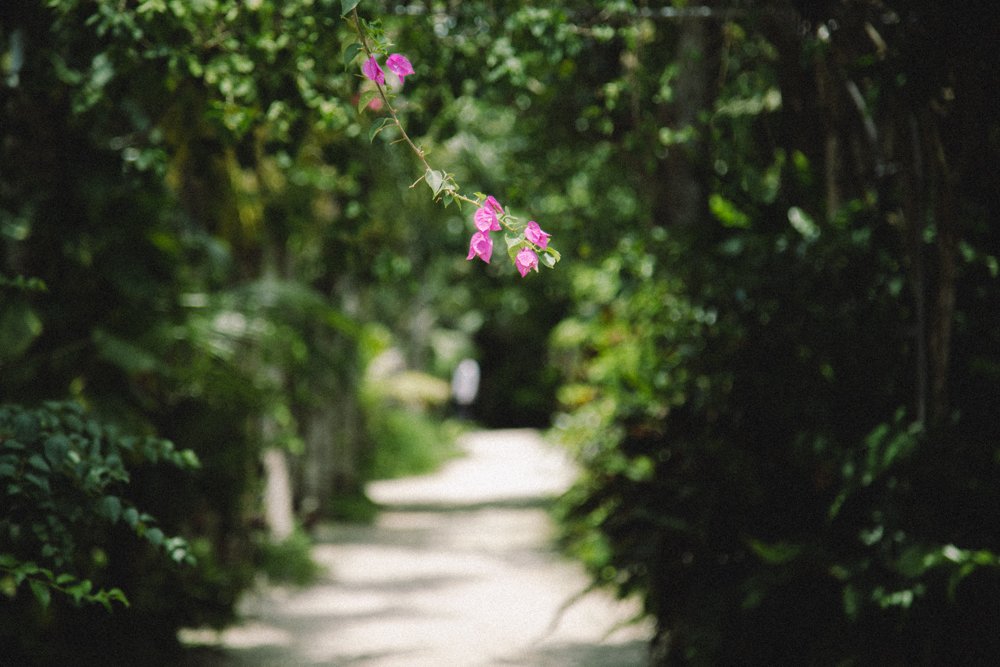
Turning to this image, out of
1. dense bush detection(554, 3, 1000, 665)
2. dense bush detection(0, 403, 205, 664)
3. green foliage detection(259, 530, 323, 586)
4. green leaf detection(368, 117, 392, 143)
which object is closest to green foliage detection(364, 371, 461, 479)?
green foliage detection(259, 530, 323, 586)

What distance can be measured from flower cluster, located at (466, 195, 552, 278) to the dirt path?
273 cm

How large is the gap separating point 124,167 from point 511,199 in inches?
79.2

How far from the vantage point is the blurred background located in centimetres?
371

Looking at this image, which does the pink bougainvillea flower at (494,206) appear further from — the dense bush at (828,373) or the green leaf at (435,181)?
the dense bush at (828,373)

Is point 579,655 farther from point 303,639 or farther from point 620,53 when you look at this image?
point 620,53

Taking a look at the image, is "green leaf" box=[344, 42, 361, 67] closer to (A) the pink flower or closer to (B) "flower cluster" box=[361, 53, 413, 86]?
(B) "flower cluster" box=[361, 53, 413, 86]

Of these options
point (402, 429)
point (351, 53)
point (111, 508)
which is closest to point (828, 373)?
point (351, 53)

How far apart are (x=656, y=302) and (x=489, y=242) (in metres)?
3.21

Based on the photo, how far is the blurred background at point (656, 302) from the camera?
12.2 feet

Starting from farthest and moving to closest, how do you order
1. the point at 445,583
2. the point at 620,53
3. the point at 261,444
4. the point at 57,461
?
the point at 445,583 < the point at 620,53 < the point at 261,444 < the point at 57,461

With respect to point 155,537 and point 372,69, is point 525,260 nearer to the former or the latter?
point 372,69

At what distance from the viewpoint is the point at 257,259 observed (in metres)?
9.18

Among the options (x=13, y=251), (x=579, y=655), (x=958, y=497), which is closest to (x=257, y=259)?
(x=13, y=251)

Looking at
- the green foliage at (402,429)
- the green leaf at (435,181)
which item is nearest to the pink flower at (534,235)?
the green leaf at (435,181)
